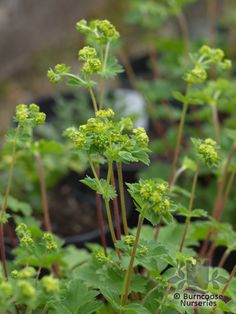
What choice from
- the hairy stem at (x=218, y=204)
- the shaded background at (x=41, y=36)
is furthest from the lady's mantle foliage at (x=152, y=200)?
the shaded background at (x=41, y=36)

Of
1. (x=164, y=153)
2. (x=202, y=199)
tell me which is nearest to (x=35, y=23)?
(x=164, y=153)

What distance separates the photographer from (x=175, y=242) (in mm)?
1772

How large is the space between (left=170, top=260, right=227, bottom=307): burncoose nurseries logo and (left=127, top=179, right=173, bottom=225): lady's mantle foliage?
142 millimetres

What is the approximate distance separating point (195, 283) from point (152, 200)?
326 mm

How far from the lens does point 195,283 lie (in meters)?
1.39

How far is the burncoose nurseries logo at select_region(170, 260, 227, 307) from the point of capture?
1323mm

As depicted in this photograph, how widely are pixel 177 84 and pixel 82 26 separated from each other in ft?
5.57

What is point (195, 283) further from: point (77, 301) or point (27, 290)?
point (27, 290)

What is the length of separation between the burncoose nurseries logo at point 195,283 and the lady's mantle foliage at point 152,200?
14cm

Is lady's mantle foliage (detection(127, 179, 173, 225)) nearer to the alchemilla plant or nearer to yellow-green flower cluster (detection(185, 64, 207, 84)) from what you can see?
the alchemilla plant

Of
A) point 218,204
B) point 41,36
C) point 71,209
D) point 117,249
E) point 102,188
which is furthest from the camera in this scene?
point 41,36

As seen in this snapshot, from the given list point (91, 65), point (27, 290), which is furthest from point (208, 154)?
point (27, 290)

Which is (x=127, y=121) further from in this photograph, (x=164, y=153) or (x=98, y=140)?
(x=164, y=153)

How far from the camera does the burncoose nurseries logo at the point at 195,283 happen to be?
4.34 ft
